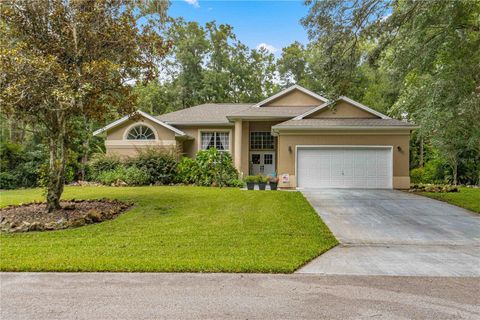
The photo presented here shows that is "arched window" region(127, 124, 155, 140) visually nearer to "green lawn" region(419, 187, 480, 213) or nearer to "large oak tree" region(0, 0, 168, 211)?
"large oak tree" region(0, 0, 168, 211)

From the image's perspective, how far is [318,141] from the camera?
1575cm

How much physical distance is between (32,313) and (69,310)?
0.37 m

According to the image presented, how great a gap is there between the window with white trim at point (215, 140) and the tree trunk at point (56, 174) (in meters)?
10.9

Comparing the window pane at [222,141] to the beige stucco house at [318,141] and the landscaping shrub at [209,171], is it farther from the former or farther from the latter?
the landscaping shrub at [209,171]

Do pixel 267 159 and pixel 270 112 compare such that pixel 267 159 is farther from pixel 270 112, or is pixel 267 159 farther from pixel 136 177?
pixel 136 177

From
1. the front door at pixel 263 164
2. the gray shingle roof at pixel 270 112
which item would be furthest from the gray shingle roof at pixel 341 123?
the front door at pixel 263 164

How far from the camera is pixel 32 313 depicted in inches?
144

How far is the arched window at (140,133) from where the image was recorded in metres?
19.3

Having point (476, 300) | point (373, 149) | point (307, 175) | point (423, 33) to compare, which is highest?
point (423, 33)

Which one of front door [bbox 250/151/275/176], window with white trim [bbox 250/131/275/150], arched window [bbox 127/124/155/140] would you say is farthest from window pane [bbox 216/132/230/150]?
arched window [bbox 127/124/155/140]

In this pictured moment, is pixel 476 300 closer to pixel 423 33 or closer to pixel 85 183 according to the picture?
pixel 423 33

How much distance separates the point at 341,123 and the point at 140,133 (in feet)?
36.4

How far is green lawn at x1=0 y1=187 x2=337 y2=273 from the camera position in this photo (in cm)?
525

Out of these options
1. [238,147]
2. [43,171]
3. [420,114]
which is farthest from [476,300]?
[238,147]
